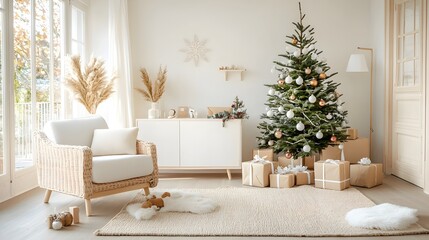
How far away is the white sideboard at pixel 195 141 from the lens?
18.8ft

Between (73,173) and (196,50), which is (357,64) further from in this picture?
(73,173)

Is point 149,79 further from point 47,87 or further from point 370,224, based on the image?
point 370,224

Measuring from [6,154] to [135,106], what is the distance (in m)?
2.29

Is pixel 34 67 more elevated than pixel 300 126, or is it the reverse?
pixel 34 67

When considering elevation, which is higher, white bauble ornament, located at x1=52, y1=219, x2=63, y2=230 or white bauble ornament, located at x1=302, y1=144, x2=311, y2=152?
white bauble ornament, located at x1=302, y1=144, x2=311, y2=152

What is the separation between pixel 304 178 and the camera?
5.27 meters

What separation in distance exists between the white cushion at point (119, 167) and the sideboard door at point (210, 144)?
1.42 metres

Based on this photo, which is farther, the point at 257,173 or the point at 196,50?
the point at 196,50

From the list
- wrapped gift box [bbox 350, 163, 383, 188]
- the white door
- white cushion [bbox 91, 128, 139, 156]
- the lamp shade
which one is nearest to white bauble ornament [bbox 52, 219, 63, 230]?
white cushion [bbox 91, 128, 139, 156]

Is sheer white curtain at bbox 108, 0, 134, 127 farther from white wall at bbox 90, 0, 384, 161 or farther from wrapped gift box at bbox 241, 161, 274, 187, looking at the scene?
wrapped gift box at bbox 241, 161, 274, 187

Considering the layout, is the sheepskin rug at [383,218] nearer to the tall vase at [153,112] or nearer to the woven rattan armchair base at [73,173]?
the woven rattan armchair base at [73,173]

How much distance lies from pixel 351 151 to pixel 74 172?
349 cm

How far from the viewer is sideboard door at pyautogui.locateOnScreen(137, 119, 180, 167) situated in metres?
5.81

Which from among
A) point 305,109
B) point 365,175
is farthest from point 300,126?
point 365,175
